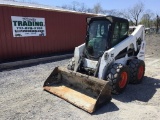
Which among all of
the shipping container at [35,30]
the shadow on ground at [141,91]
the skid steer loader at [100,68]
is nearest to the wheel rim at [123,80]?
the skid steer loader at [100,68]

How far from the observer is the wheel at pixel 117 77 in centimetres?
500

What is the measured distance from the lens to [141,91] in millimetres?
5617

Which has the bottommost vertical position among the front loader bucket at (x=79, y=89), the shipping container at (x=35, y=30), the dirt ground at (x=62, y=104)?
the dirt ground at (x=62, y=104)

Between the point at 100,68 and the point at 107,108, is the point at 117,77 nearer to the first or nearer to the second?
the point at 100,68

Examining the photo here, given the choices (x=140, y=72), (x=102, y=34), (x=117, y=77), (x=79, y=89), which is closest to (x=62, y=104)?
(x=79, y=89)

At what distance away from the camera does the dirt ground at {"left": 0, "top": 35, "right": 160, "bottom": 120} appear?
4.22 metres

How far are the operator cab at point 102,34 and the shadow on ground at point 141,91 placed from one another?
1301mm

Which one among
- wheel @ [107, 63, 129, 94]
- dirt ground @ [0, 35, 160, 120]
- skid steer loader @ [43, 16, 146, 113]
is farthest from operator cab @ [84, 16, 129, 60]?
dirt ground @ [0, 35, 160, 120]

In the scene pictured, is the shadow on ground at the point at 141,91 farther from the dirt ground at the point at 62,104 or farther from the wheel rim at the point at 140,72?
the wheel rim at the point at 140,72

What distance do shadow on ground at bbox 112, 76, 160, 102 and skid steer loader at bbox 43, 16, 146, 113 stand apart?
17 cm

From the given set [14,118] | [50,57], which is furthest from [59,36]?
[14,118]

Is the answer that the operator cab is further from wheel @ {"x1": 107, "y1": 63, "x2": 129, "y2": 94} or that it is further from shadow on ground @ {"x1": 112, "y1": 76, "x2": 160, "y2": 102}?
shadow on ground @ {"x1": 112, "y1": 76, "x2": 160, "y2": 102}

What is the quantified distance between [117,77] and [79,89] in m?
1.09

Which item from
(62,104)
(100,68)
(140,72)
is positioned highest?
(100,68)
